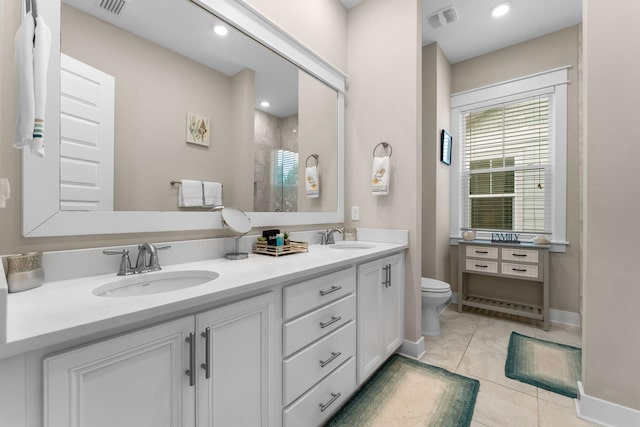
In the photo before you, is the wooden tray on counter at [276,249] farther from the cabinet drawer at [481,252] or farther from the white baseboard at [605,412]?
the cabinet drawer at [481,252]

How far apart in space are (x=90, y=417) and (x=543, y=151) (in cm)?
390

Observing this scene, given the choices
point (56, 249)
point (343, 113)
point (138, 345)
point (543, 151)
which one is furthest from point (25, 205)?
point (543, 151)

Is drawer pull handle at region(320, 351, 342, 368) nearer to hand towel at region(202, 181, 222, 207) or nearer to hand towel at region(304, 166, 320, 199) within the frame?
hand towel at region(202, 181, 222, 207)

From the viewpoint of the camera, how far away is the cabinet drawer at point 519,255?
2785 millimetres

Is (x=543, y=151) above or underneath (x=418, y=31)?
underneath

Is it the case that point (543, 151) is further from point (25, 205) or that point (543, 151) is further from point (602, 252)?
point (25, 205)

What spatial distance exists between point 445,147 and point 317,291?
8.82 ft

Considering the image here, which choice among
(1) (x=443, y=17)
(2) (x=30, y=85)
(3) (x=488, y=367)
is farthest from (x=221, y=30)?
(3) (x=488, y=367)

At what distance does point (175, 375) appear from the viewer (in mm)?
817

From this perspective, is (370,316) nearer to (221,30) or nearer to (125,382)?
(125,382)

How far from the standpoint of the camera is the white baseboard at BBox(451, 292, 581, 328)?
2.79m

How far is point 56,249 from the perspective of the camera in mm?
1030

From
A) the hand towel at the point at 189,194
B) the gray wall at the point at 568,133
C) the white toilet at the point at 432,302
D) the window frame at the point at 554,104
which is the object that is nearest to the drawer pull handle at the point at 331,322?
the hand towel at the point at 189,194

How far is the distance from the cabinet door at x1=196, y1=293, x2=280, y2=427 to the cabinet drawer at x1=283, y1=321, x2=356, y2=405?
3.9 inches
